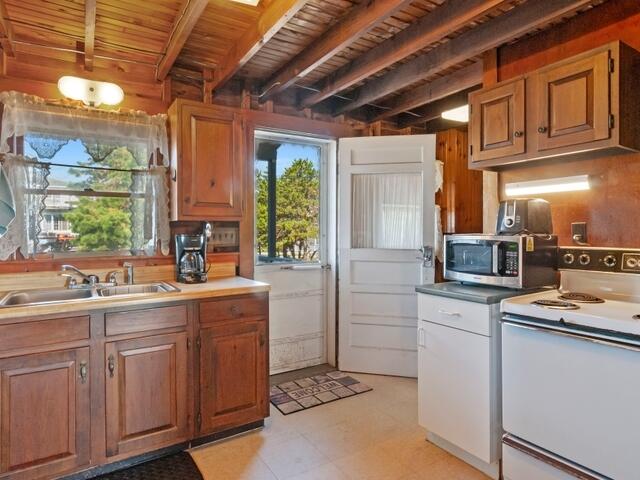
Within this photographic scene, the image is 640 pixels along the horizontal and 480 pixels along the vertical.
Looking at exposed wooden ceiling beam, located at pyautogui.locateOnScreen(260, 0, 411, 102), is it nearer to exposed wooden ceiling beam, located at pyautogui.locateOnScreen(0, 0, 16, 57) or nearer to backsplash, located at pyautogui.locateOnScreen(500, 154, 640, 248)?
backsplash, located at pyautogui.locateOnScreen(500, 154, 640, 248)

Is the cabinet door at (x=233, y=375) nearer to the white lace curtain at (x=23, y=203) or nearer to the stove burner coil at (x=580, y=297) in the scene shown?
the white lace curtain at (x=23, y=203)

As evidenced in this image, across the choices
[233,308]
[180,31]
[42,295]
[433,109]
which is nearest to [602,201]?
[433,109]

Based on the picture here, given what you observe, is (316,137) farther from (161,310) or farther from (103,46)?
(161,310)

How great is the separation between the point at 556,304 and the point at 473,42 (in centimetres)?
156

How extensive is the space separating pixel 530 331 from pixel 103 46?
2915 mm

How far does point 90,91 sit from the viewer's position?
2.43 metres

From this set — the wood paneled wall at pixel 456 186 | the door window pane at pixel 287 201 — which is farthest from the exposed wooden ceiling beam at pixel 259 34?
the wood paneled wall at pixel 456 186

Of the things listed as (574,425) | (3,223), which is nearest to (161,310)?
(3,223)

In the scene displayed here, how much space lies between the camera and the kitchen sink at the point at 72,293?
2.17 meters

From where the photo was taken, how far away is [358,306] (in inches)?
137

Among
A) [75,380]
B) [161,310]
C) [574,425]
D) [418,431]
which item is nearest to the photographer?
[574,425]

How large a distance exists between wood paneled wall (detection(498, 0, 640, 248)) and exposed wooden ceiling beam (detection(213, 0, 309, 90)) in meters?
1.48

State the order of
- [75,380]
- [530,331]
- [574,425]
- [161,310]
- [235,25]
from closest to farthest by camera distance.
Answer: [574,425] → [530,331] → [75,380] → [161,310] → [235,25]

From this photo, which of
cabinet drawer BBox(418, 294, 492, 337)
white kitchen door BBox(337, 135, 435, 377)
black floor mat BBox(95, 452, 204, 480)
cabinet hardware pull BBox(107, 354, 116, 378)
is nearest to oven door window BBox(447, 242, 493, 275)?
cabinet drawer BBox(418, 294, 492, 337)
